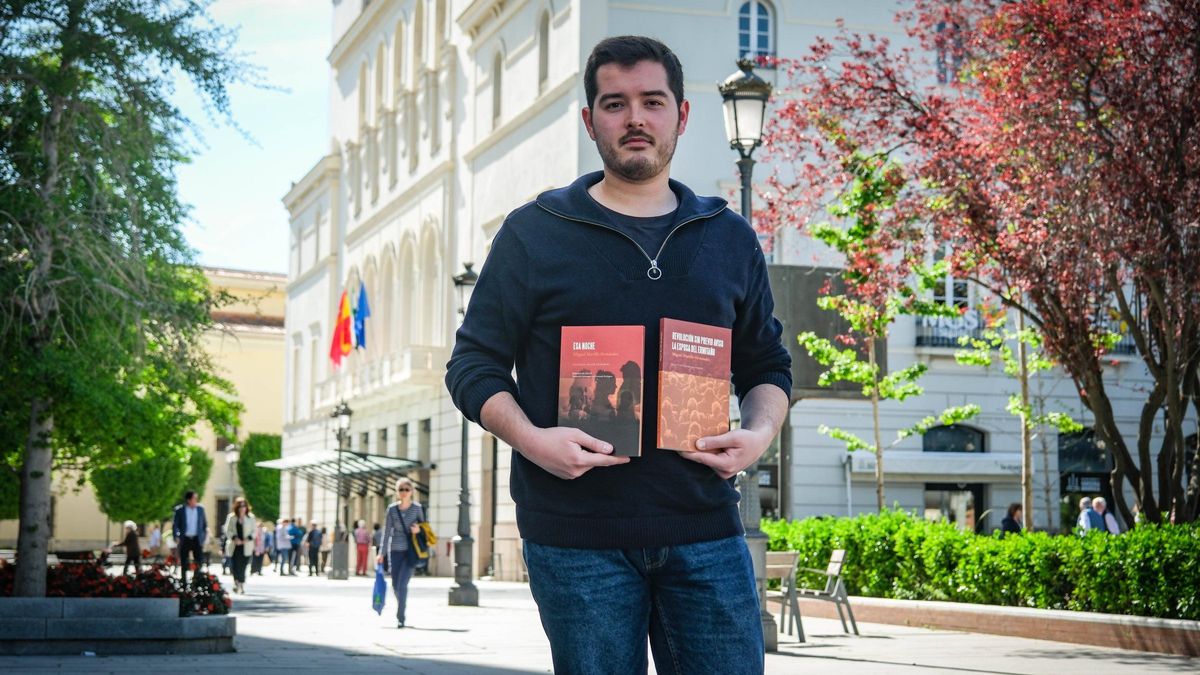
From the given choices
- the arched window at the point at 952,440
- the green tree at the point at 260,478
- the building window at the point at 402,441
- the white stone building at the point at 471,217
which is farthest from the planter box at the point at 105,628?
the green tree at the point at 260,478

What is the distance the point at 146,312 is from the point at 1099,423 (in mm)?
10524

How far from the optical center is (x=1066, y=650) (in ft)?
51.4

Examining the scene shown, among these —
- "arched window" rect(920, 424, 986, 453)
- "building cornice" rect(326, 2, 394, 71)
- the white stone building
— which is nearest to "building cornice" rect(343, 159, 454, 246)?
the white stone building

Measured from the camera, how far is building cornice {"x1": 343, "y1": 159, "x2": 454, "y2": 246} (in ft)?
149

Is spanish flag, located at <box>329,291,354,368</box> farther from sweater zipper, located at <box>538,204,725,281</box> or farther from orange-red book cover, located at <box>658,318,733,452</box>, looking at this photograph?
orange-red book cover, located at <box>658,318,733,452</box>

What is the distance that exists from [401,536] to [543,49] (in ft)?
69.9

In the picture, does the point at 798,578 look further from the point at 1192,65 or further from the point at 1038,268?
the point at 1192,65

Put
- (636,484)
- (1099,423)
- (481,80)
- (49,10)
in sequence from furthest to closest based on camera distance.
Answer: (481,80) < (1099,423) < (49,10) < (636,484)

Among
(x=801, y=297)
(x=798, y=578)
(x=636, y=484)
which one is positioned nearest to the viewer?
(x=636, y=484)

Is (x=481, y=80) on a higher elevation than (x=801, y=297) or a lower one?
higher

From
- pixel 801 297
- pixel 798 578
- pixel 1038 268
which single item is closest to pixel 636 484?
pixel 1038 268

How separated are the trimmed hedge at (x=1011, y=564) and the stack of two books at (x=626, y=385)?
1249cm

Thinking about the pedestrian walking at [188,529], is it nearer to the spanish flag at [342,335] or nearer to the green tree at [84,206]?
the green tree at [84,206]

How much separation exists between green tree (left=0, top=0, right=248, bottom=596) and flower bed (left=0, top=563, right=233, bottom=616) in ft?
2.53
